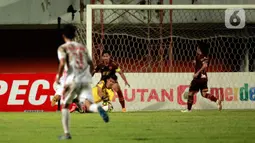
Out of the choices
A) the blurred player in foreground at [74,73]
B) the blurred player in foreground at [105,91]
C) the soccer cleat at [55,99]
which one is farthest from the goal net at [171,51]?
the blurred player in foreground at [74,73]

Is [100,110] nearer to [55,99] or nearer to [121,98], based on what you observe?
[121,98]

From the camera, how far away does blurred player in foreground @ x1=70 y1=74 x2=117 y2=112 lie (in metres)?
20.8

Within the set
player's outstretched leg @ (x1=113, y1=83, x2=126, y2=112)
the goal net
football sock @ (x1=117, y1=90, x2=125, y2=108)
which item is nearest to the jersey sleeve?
player's outstretched leg @ (x1=113, y1=83, x2=126, y2=112)

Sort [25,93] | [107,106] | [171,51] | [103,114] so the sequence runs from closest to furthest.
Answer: [103,114] < [107,106] < [25,93] < [171,51]

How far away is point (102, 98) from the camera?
21.0 m

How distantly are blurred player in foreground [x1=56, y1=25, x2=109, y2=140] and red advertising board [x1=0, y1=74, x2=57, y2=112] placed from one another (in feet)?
36.7

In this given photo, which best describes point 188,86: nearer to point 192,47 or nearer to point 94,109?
point 192,47

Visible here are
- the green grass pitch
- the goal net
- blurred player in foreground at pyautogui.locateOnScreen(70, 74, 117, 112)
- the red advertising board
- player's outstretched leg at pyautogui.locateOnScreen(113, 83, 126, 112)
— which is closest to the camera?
the green grass pitch

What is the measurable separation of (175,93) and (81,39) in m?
3.62

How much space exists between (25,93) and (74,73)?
11.5m

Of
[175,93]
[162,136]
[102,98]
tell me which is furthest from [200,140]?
[175,93]

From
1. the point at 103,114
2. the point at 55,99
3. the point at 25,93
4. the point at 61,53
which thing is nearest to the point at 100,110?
the point at 103,114

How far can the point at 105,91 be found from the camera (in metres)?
21.2

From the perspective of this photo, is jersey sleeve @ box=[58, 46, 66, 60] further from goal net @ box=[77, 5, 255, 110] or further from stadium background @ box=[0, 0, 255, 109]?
stadium background @ box=[0, 0, 255, 109]
